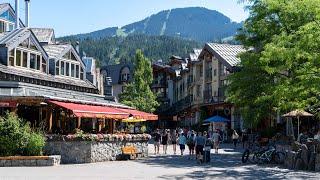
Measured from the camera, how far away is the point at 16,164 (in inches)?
993

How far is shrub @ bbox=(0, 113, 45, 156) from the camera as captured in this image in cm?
2598

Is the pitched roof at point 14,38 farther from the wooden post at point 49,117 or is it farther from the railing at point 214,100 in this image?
the railing at point 214,100

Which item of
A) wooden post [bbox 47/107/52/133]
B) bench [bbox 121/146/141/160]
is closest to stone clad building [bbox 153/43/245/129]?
bench [bbox 121/146/141/160]

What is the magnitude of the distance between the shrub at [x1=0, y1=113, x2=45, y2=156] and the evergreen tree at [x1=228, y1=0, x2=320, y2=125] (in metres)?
12.4

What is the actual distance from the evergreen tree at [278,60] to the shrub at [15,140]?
487 inches

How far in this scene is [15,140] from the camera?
1030 inches

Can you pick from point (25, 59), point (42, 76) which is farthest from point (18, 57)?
point (42, 76)

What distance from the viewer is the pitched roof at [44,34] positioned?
51781 millimetres

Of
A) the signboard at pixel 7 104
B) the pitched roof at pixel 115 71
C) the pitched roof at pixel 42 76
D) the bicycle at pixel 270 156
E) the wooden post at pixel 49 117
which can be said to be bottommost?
the bicycle at pixel 270 156

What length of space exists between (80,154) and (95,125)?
13.5m

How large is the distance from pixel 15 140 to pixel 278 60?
14258 millimetres

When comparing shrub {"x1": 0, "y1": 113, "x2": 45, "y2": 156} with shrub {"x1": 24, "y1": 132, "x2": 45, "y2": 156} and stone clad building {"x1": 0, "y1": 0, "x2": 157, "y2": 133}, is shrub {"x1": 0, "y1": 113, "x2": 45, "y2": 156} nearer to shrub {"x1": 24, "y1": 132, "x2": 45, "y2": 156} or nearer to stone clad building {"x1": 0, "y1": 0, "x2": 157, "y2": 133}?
shrub {"x1": 24, "y1": 132, "x2": 45, "y2": 156}

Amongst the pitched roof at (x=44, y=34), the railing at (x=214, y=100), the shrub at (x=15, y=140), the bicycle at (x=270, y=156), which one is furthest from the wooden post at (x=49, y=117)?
the railing at (x=214, y=100)

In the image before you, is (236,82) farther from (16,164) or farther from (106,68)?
(106,68)
